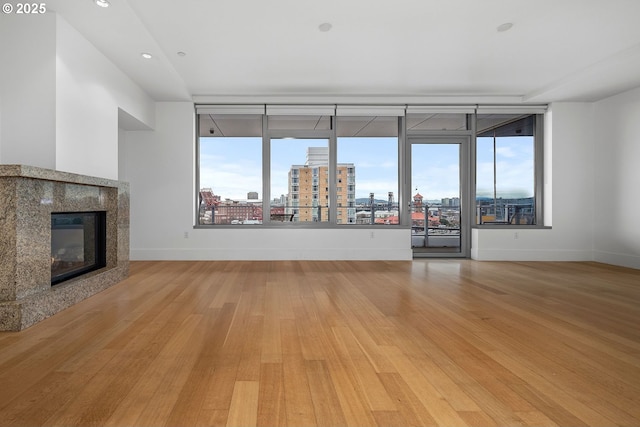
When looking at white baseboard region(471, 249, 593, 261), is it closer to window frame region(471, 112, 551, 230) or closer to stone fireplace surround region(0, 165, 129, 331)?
window frame region(471, 112, 551, 230)

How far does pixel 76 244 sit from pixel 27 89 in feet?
4.78

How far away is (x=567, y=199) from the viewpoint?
17.7 feet

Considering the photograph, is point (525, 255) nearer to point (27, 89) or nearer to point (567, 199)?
point (567, 199)

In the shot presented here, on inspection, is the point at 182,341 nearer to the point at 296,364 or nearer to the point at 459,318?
the point at 296,364

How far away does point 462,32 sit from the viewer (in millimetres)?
3438

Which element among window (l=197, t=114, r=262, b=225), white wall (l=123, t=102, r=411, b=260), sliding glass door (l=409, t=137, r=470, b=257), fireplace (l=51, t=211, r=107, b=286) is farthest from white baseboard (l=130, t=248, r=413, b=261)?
fireplace (l=51, t=211, r=107, b=286)

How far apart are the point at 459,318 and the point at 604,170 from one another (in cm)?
465

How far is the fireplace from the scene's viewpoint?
9.47 feet

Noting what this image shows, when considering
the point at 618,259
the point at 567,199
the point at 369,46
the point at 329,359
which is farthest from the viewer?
the point at 567,199

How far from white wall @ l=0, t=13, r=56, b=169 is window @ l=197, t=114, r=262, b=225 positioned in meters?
2.68

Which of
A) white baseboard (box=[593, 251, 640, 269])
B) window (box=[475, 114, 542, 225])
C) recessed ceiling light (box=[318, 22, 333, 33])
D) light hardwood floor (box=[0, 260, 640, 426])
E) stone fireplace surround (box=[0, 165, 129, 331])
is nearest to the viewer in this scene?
light hardwood floor (box=[0, 260, 640, 426])

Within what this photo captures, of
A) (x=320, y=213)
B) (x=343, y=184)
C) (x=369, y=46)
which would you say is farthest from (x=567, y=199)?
(x=369, y=46)

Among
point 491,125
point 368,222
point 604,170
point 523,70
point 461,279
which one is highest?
point 523,70

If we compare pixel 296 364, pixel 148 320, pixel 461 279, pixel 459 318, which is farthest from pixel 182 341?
pixel 461 279
